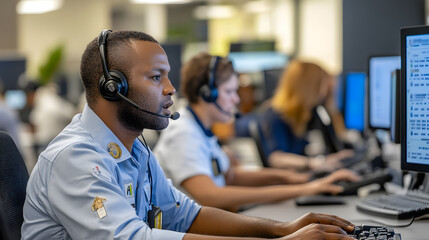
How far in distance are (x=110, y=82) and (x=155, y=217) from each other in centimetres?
37

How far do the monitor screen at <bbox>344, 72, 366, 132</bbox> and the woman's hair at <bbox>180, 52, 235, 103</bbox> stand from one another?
44.0 inches

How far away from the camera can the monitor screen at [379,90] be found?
2488 mm

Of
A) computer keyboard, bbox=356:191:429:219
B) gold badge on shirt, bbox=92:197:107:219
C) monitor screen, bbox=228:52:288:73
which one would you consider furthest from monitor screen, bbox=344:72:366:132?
monitor screen, bbox=228:52:288:73

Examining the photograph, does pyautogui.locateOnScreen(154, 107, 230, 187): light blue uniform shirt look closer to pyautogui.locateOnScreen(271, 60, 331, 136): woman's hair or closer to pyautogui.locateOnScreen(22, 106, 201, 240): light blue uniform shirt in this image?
pyautogui.locateOnScreen(22, 106, 201, 240): light blue uniform shirt

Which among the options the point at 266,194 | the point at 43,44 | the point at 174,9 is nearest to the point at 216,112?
the point at 266,194

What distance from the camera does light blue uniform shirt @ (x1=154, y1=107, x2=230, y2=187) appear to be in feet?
6.75

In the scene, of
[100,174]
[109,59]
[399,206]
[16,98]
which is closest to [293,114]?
[399,206]

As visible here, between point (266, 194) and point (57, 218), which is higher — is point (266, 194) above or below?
below

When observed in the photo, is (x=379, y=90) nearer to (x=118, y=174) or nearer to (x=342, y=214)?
(x=342, y=214)

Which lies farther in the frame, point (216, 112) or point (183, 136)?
point (216, 112)

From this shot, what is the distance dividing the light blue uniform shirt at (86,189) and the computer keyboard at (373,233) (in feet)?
1.31

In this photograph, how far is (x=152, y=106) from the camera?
4.35 ft

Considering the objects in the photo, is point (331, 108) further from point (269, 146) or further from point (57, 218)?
point (57, 218)

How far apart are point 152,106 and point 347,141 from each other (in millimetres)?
2771
